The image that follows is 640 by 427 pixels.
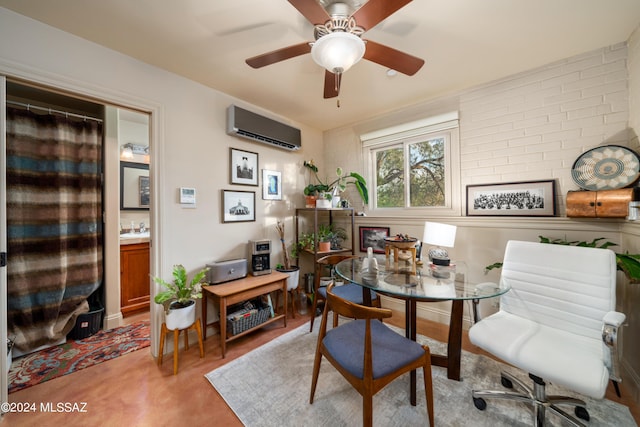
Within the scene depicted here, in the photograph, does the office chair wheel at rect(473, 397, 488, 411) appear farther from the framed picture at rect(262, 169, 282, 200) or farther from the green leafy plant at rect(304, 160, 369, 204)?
the framed picture at rect(262, 169, 282, 200)

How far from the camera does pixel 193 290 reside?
2160mm

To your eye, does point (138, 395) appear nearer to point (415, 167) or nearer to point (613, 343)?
point (613, 343)

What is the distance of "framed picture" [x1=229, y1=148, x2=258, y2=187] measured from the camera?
2.59 meters

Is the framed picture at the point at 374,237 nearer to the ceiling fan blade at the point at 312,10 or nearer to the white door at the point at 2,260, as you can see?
the ceiling fan blade at the point at 312,10

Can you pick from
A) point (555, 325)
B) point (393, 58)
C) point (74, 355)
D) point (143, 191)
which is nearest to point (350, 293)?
point (555, 325)

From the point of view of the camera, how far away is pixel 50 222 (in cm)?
225

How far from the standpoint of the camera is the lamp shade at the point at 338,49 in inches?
45.9

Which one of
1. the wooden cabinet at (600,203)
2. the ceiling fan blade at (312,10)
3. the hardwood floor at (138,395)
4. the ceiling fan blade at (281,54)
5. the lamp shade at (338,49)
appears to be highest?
the ceiling fan blade at (312,10)

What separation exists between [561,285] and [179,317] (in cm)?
278

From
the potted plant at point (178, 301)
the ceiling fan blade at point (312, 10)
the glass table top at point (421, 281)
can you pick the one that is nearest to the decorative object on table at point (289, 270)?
the glass table top at point (421, 281)

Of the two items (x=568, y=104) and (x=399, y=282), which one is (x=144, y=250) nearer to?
(x=399, y=282)

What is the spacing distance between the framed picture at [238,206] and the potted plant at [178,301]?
727 millimetres

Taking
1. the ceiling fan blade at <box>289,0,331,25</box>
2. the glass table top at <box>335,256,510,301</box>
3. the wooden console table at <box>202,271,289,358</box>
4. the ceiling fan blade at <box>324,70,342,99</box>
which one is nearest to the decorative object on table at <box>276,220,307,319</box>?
the wooden console table at <box>202,271,289,358</box>

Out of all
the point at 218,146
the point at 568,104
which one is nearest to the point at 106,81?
the point at 218,146
